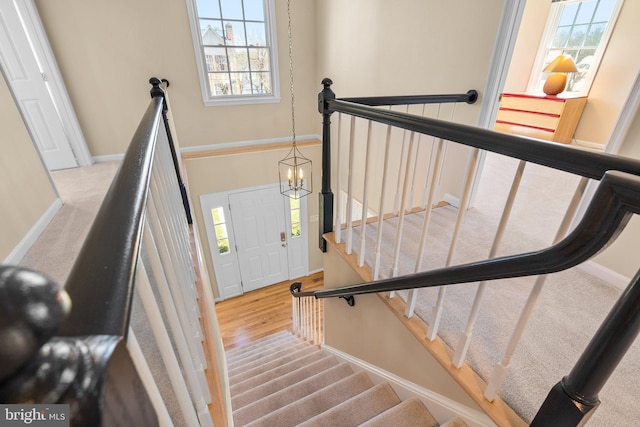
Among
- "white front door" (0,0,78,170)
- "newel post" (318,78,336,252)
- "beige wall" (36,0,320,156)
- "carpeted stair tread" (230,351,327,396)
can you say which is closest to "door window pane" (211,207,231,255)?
"beige wall" (36,0,320,156)

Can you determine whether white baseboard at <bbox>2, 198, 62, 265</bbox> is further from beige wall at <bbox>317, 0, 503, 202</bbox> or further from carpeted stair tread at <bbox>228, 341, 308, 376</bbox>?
beige wall at <bbox>317, 0, 503, 202</bbox>

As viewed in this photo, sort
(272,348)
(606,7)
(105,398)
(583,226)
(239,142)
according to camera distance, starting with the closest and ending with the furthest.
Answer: (105,398)
(583,226)
(272,348)
(606,7)
(239,142)

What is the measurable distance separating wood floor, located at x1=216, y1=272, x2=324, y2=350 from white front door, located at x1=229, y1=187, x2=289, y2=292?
9.8 inches

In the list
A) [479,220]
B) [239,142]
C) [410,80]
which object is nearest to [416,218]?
[479,220]

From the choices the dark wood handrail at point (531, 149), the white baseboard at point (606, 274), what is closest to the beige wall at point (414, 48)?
the white baseboard at point (606, 274)

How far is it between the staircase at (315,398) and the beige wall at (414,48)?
5.87 ft

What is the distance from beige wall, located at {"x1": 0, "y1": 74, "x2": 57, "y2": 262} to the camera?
1.88 m

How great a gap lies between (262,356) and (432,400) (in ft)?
7.93

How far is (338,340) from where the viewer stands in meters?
2.62

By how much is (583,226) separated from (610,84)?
4915 mm

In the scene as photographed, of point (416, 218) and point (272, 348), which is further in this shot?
point (272, 348)

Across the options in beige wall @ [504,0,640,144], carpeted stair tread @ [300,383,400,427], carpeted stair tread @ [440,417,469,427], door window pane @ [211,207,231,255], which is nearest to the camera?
carpeted stair tread @ [440,417,469,427]

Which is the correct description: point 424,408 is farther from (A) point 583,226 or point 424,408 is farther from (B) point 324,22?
(B) point 324,22

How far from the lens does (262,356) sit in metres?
3.46
